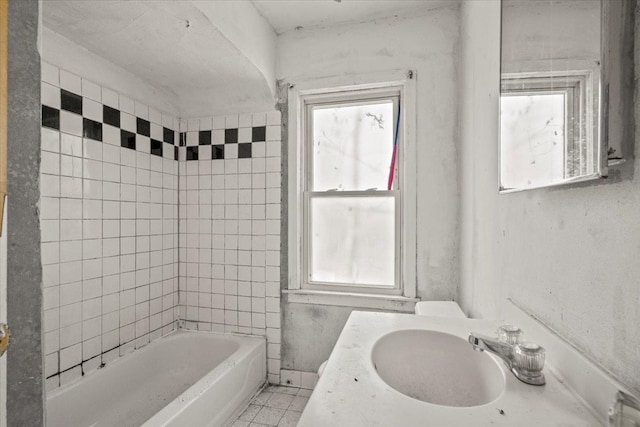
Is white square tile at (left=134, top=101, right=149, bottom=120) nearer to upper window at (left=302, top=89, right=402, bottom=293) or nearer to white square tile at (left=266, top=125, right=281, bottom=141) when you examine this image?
white square tile at (left=266, top=125, right=281, bottom=141)

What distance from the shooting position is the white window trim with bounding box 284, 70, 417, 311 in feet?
6.55

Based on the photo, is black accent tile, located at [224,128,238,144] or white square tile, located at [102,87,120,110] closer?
white square tile, located at [102,87,120,110]

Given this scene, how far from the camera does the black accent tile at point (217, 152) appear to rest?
234 cm

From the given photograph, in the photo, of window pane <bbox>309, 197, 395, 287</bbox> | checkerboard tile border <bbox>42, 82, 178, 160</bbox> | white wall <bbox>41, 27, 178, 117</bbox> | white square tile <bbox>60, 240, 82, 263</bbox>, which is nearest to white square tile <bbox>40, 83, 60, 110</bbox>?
checkerboard tile border <bbox>42, 82, 178, 160</bbox>

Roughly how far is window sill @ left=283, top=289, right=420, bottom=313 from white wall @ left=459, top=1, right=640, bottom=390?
0.46 meters

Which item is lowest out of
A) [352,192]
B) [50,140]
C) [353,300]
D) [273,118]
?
[353,300]

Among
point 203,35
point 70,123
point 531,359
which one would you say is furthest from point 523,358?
point 70,123

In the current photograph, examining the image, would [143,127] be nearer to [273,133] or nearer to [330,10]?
[273,133]

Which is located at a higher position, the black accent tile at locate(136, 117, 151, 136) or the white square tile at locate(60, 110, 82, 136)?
the black accent tile at locate(136, 117, 151, 136)

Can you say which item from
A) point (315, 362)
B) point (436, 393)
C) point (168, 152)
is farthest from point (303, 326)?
point (168, 152)

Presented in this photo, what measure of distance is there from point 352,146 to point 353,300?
1.06 meters

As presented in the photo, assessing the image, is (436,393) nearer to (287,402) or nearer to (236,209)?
(287,402)

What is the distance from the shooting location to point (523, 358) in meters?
0.67

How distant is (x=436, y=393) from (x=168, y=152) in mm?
2282
